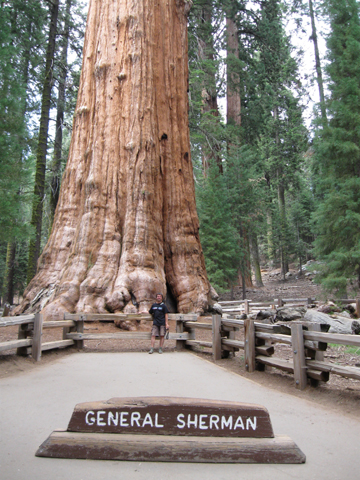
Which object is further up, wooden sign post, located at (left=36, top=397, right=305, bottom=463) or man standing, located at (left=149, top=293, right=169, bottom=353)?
man standing, located at (left=149, top=293, right=169, bottom=353)

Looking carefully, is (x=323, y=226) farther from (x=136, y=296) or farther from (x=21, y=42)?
(x=21, y=42)

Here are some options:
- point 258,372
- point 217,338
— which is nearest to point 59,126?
A: point 217,338

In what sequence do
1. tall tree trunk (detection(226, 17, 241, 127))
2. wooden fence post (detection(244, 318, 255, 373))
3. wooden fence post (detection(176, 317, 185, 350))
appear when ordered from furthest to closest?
tall tree trunk (detection(226, 17, 241, 127)), wooden fence post (detection(176, 317, 185, 350)), wooden fence post (detection(244, 318, 255, 373))

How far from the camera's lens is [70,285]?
11.0 metres

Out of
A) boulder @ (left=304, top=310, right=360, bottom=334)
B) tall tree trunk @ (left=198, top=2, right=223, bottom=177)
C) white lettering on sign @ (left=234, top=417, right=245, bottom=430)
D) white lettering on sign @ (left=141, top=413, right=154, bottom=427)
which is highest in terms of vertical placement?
tall tree trunk @ (left=198, top=2, right=223, bottom=177)

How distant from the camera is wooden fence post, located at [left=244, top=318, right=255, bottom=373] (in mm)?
7073

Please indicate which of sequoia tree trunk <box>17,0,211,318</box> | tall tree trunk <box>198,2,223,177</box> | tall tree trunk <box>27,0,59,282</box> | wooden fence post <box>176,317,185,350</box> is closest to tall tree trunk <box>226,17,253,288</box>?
tall tree trunk <box>198,2,223,177</box>

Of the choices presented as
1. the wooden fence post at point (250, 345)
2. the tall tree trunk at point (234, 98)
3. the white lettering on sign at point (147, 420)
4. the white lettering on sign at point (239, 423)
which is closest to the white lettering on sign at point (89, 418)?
the white lettering on sign at point (147, 420)

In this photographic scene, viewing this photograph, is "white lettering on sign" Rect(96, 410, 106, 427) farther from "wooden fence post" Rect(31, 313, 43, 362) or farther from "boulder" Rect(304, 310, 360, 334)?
"boulder" Rect(304, 310, 360, 334)

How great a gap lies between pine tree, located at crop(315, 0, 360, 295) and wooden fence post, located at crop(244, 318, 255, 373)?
30.7 feet

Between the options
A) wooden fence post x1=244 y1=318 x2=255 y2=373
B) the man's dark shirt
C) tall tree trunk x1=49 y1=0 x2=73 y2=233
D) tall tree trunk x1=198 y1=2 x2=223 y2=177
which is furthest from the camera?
tall tree trunk x1=198 y1=2 x2=223 y2=177

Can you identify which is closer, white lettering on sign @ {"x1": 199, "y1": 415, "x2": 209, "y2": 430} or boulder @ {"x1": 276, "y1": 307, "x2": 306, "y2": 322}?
white lettering on sign @ {"x1": 199, "y1": 415, "x2": 209, "y2": 430}

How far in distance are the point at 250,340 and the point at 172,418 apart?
13.8ft

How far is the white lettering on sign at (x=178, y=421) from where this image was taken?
314 cm
